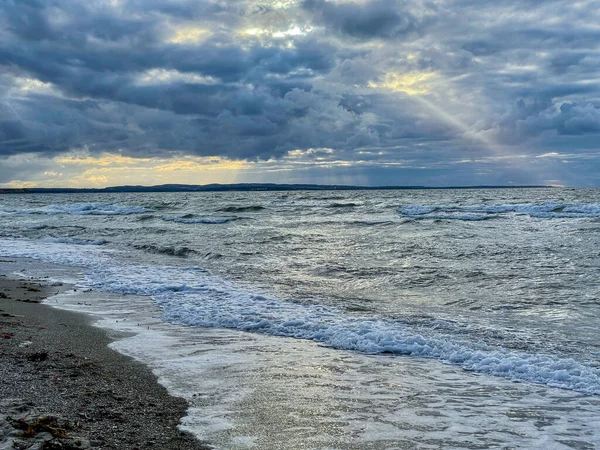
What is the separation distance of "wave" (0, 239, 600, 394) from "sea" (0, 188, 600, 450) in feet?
0.11

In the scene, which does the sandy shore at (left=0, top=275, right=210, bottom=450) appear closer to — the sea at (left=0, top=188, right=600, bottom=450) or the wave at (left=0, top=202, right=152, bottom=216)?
the sea at (left=0, top=188, right=600, bottom=450)

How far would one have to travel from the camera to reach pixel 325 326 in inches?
346

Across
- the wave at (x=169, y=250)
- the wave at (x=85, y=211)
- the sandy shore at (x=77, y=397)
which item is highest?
the wave at (x=85, y=211)

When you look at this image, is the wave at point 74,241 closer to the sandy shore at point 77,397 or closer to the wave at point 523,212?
the sandy shore at point 77,397

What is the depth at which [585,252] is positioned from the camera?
58.2 feet

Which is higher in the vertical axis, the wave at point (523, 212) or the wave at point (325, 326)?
the wave at point (523, 212)

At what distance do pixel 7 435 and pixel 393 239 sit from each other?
21.1 m

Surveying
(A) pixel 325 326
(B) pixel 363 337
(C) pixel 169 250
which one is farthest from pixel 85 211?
(B) pixel 363 337

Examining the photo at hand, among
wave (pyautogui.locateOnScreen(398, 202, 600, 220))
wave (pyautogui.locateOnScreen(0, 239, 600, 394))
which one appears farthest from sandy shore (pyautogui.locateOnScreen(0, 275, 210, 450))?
wave (pyautogui.locateOnScreen(398, 202, 600, 220))

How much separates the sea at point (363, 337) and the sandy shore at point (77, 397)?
285 mm

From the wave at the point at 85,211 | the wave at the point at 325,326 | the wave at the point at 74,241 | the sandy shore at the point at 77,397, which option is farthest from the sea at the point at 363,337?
the wave at the point at 85,211

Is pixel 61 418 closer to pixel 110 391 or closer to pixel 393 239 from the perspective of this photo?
pixel 110 391

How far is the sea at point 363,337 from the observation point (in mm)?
4855

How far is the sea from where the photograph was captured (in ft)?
15.9
